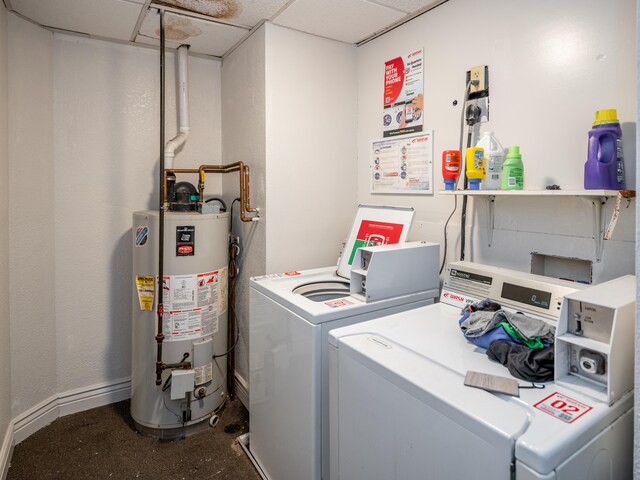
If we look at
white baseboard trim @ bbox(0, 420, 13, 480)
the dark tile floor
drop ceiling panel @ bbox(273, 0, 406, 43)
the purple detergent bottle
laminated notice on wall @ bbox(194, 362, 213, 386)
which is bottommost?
the dark tile floor

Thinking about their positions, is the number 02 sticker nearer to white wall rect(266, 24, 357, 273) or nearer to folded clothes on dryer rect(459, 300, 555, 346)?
folded clothes on dryer rect(459, 300, 555, 346)

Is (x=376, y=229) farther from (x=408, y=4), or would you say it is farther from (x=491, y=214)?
(x=408, y=4)

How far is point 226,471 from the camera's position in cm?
193

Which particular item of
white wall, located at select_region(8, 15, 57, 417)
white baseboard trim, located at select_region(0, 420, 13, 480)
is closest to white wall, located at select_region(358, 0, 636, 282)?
white wall, located at select_region(8, 15, 57, 417)

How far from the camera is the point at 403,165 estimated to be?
2188 mm

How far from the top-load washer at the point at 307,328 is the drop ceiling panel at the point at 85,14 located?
60.6 inches

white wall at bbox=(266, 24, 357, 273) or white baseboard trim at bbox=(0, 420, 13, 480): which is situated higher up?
white wall at bbox=(266, 24, 357, 273)

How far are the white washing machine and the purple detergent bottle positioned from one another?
36 centimetres

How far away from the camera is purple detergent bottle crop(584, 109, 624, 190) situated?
1261 millimetres

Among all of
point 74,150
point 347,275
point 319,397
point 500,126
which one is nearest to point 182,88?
point 74,150

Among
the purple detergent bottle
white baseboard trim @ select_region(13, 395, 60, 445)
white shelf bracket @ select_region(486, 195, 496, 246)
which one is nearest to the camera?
the purple detergent bottle

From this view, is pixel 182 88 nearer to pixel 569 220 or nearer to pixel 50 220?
pixel 50 220

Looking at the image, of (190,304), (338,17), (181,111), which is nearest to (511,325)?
(190,304)

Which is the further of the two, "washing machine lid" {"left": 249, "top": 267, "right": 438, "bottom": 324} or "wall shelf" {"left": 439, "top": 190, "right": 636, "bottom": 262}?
"washing machine lid" {"left": 249, "top": 267, "right": 438, "bottom": 324}
